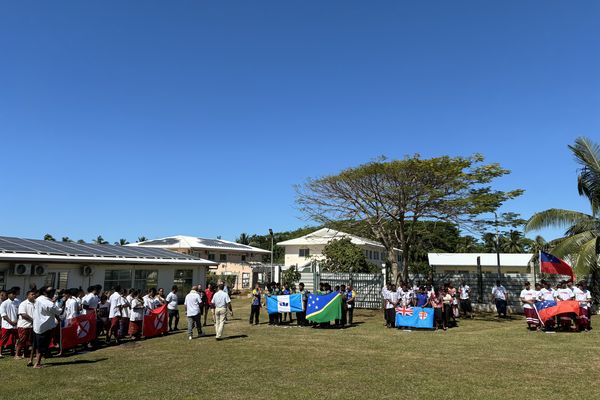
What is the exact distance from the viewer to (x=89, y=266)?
22.3 m

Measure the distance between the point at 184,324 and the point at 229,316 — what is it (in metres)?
3.43

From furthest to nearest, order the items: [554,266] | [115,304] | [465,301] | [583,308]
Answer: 1. [465,301]
2. [554,266]
3. [583,308]
4. [115,304]

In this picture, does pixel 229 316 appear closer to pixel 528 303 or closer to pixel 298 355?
pixel 298 355

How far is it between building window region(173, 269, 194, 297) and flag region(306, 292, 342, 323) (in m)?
13.9

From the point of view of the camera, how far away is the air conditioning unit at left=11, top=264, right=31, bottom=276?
18.3m

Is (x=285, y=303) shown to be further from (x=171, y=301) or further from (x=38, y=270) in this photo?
(x=38, y=270)

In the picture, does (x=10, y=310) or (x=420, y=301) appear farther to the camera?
(x=420, y=301)

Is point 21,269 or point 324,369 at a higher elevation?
point 21,269

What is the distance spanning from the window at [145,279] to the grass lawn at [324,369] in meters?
12.4

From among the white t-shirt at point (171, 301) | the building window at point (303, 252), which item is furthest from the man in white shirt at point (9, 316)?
the building window at point (303, 252)

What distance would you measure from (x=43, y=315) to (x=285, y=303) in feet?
31.0

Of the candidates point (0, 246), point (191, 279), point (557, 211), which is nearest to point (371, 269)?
point (191, 279)

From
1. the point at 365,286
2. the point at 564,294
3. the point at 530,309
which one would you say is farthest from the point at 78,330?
the point at 365,286

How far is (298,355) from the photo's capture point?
437 inches
